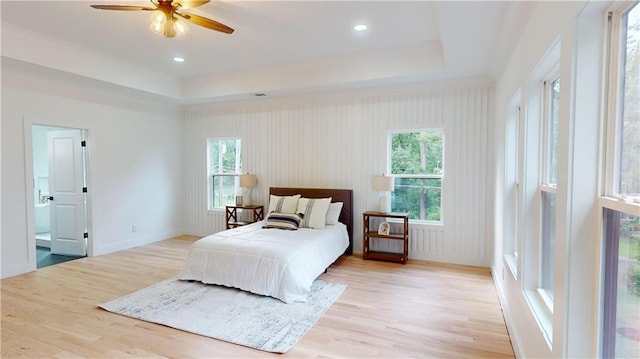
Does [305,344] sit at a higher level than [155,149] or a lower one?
lower

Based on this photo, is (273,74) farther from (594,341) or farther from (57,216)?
(594,341)

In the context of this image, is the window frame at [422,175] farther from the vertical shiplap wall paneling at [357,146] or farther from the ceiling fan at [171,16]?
the ceiling fan at [171,16]

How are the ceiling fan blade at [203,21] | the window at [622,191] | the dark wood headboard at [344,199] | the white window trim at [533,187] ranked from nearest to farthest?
1. the window at [622,191]
2. the white window trim at [533,187]
3. the ceiling fan blade at [203,21]
4. the dark wood headboard at [344,199]

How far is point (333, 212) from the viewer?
493 cm

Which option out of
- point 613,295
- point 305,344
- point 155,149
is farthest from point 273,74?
point 613,295

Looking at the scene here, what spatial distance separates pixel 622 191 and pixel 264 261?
2.96m

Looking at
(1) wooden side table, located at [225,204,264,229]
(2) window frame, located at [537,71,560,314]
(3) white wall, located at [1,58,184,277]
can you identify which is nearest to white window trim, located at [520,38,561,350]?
(2) window frame, located at [537,71,560,314]

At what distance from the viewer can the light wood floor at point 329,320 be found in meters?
2.45

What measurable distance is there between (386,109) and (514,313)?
3.25 metres

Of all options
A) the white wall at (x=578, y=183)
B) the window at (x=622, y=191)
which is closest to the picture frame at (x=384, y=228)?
the white wall at (x=578, y=183)

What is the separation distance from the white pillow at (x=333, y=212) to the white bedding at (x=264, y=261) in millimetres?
661

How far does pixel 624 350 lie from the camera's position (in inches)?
45.6

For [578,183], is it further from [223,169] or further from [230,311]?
[223,169]

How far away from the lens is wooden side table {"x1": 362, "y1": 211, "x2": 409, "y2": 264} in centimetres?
461
